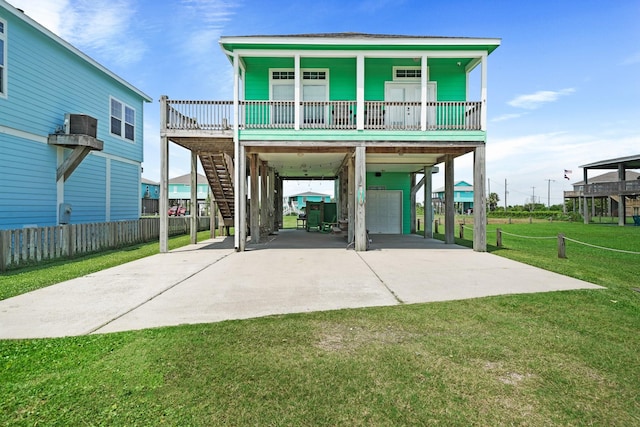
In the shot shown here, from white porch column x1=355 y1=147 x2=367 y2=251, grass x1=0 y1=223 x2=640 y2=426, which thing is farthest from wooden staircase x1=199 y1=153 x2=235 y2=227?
grass x1=0 y1=223 x2=640 y2=426

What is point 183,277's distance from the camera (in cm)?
752

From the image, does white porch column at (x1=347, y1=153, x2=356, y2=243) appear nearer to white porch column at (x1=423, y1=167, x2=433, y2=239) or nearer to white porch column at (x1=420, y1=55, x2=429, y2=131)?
white porch column at (x1=420, y1=55, x2=429, y2=131)

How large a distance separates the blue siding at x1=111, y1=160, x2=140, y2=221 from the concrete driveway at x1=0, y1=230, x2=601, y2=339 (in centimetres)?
944

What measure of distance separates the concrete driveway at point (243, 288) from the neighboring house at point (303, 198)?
156 ft

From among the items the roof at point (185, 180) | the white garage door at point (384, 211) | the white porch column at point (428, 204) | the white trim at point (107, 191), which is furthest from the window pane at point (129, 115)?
the roof at point (185, 180)

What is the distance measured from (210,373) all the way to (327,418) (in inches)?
44.8

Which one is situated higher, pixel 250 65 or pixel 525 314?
pixel 250 65

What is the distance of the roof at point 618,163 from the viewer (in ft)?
96.7

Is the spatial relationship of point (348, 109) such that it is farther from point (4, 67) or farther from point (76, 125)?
point (4, 67)

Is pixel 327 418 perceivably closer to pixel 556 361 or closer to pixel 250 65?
pixel 556 361

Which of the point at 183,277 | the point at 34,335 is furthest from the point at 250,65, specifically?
the point at 34,335

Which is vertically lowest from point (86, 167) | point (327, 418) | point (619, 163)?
point (327, 418)

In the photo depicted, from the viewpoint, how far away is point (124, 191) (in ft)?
61.4

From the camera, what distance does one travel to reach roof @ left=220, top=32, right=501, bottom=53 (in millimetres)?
11641
